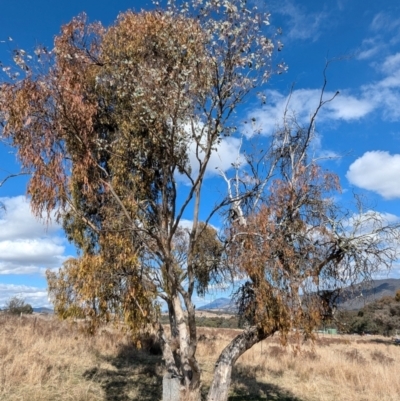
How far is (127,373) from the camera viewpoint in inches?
486

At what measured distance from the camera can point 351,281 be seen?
8.69 m

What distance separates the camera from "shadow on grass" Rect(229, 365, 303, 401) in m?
10.6

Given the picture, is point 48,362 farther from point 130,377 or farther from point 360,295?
point 360,295

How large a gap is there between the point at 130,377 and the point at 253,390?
3.46m

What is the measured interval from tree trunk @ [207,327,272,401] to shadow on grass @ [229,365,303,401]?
7.27ft

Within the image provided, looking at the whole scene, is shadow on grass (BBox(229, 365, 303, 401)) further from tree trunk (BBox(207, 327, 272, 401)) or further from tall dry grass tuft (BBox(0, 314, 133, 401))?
tall dry grass tuft (BBox(0, 314, 133, 401))

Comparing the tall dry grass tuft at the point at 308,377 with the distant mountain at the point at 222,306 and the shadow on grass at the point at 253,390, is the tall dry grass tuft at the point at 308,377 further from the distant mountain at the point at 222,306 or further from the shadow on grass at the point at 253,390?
the distant mountain at the point at 222,306

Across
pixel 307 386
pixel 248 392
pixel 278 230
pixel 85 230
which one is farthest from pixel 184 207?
pixel 307 386

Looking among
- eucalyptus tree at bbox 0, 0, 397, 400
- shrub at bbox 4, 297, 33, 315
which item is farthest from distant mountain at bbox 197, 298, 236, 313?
shrub at bbox 4, 297, 33, 315

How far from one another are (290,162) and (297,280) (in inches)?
114

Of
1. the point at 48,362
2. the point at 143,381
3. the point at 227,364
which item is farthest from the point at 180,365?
the point at 48,362

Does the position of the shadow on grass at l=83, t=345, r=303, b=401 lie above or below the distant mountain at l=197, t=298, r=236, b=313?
below

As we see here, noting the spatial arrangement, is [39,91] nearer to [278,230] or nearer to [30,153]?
[30,153]

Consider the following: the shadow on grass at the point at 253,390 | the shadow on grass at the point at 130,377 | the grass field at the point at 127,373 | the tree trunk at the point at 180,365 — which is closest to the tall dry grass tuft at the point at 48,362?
the grass field at the point at 127,373
